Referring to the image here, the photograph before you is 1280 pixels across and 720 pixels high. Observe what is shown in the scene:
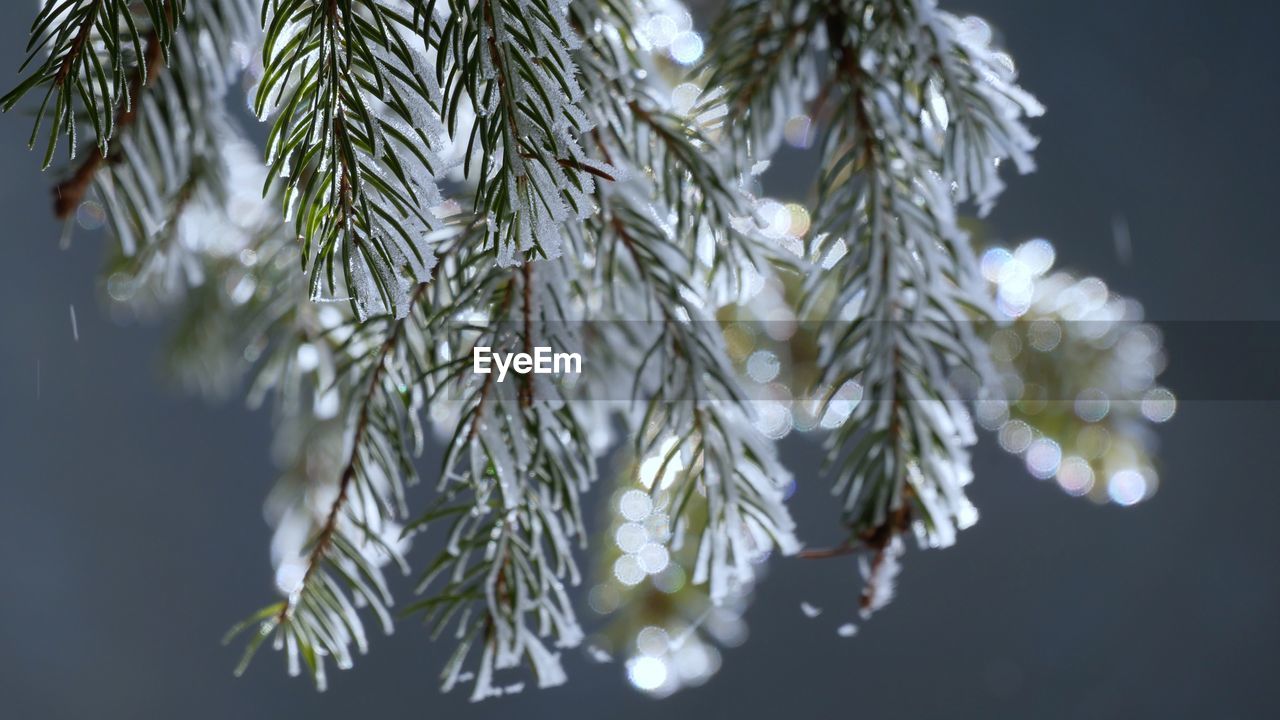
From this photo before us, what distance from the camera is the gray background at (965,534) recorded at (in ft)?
5.97

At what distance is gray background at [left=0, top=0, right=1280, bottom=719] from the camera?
1820 millimetres

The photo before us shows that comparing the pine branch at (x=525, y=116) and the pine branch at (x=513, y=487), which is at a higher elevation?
the pine branch at (x=525, y=116)

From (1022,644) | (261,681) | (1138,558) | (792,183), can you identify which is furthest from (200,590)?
(1138,558)

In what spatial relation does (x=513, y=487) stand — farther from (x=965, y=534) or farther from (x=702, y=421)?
(x=965, y=534)

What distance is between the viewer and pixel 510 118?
214 millimetres

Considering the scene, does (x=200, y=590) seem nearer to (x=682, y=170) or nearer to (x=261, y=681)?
(x=261, y=681)

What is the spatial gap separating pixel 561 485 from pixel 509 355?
0.05 m

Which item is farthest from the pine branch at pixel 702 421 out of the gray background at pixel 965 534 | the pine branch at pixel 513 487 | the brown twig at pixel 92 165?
the gray background at pixel 965 534

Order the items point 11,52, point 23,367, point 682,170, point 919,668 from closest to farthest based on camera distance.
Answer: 1. point 682,170
2. point 11,52
3. point 23,367
4. point 919,668

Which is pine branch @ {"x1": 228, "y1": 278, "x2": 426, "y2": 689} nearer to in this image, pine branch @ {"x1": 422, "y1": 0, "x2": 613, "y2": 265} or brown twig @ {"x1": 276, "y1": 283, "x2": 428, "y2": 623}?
brown twig @ {"x1": 276, "y1": 283, "x2": 428, "y2": 623}

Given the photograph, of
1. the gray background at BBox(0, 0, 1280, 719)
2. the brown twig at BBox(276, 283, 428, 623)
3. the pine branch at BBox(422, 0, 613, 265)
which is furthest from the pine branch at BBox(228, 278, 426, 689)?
the gray background at BBox(0, 0, 1280, 719)

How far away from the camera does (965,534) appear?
6.61 feet

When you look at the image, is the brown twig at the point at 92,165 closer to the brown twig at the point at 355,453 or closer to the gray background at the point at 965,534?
the brown twig at the point at 355,453

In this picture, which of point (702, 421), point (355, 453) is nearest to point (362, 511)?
point (355, 453)
